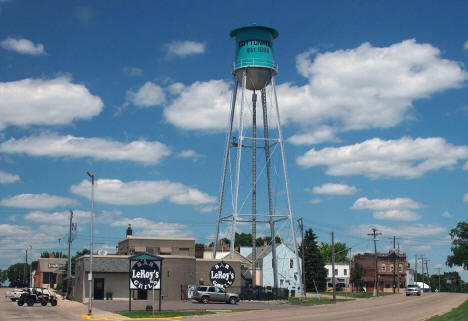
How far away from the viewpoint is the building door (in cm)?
5981

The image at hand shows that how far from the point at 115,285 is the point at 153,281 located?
1793cm

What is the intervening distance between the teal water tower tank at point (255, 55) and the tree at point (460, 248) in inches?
2699

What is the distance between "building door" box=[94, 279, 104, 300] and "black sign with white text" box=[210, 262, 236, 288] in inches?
420

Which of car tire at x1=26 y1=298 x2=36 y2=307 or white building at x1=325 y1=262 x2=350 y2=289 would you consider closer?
car tire at x1=26 y1=298 x2=36 y2=307

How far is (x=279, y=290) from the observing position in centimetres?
6419

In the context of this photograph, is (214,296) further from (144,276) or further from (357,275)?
(357,275)

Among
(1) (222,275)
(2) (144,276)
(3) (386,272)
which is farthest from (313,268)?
(2) (144,276)

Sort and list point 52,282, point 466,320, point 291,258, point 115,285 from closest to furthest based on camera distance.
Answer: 1. point 466,320
2. point 115,285
3. point 291,258
4. point 52,282

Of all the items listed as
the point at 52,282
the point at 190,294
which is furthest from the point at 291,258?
the point at 52,282

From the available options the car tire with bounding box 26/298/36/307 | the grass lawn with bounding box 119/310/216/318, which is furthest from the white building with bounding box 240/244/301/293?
the grass lawn with bounding box 119/310/216/318

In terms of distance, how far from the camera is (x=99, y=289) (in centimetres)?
6003

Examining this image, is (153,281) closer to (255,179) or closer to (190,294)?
(190,294)

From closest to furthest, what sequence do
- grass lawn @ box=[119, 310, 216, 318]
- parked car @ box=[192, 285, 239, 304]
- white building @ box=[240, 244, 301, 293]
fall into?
1. grass lawn @ box=[119, 310, 216, 318]
2. parked car @ box=[192, 285, 239, 304]
3. white building @ box=[240, 244, 301, 293]

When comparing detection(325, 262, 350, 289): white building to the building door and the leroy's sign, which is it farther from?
the leroy's sign
